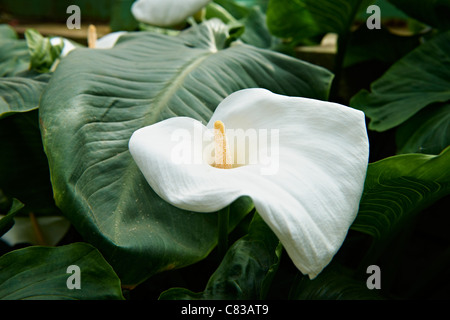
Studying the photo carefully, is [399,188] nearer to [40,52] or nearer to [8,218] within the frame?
[8,218]

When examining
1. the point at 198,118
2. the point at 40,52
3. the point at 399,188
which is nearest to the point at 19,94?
the point at 40,52

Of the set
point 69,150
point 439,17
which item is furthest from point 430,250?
point 69,150

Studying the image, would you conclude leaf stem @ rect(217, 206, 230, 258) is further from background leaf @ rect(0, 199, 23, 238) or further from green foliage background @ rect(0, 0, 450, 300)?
background leaf @ rect(0, 199, 23, 238)

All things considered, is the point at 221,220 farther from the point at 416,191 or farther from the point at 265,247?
the point at 416,191

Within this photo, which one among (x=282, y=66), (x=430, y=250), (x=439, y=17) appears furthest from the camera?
(x=430, y=250)

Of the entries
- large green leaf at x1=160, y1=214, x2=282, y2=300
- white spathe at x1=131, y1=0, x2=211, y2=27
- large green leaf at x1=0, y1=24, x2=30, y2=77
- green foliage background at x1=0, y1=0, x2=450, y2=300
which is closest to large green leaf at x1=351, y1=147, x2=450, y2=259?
green foliage background at x1=0, y1=0, x2=450, y2=300
